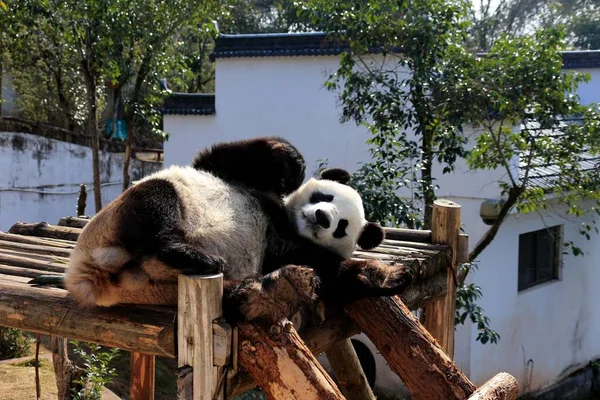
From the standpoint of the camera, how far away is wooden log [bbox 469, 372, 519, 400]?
2.34 meters

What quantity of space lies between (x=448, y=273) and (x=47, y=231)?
2.25 metres

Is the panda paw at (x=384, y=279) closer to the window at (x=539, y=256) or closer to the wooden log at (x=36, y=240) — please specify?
the wooden log at (x=36, y=240)

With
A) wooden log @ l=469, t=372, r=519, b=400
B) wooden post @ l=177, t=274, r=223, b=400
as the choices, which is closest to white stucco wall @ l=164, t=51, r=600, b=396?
wooden log @ l=469, t=372, r=519, b=400

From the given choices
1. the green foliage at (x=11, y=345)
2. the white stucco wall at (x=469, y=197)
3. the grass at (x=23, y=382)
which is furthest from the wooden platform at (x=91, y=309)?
the white stucco wall at (x=469, y=197)

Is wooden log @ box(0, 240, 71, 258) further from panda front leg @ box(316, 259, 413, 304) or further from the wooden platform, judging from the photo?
panda front leg @ box(316, 259, 413, 304)

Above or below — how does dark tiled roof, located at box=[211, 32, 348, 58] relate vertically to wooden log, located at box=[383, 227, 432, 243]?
above

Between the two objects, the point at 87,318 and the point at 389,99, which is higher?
the point at 389,99

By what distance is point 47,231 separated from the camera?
3.97 m

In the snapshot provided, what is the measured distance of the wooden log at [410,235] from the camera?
3784 mm

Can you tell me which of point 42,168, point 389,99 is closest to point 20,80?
point 42,168

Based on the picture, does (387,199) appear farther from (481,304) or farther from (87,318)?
(87,318)

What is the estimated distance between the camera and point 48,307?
8.12ft

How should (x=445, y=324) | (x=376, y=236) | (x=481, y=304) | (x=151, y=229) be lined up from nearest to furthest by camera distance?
(x=151, y=229)
(x=376, y=236)
(x=445, y=324)
(x=481, y=304)

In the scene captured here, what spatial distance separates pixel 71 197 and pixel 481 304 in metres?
7.05
